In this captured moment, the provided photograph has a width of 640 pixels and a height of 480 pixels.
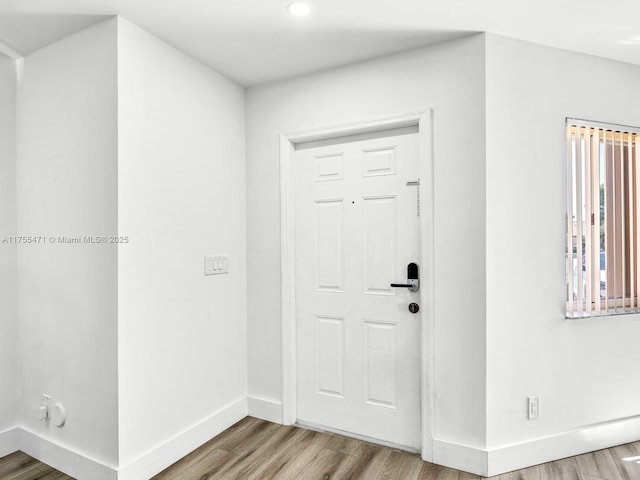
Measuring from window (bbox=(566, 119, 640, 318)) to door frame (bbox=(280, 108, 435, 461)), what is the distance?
0.83 meters

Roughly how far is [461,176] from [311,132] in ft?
3.38

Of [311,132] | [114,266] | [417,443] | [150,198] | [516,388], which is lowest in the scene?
[417,443]

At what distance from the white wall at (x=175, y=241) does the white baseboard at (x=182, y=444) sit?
2 cm

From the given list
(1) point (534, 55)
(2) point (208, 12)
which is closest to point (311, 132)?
(2) point (208, 12)

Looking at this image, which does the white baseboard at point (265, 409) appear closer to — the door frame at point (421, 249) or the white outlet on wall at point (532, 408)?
the door frame at point (421, 249)

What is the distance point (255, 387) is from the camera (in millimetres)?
2756

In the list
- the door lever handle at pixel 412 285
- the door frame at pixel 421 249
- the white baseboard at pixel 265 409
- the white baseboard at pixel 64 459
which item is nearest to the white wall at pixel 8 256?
the white baseboard at pixel 64 459

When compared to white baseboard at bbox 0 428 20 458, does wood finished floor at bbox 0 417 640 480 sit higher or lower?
lower

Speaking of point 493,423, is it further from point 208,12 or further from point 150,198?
point 208,12

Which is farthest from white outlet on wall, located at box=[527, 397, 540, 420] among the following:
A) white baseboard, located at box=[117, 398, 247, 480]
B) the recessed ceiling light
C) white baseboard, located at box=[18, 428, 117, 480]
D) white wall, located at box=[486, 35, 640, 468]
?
the recessed ceiling light

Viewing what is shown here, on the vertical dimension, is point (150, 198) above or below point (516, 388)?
above

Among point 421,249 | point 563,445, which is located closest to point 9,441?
point 421,249

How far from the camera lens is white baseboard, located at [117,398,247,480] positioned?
1.95 m

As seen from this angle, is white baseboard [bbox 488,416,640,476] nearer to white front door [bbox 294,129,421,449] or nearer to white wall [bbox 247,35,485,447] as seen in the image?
white wall [bbox 247,35,485,447]
